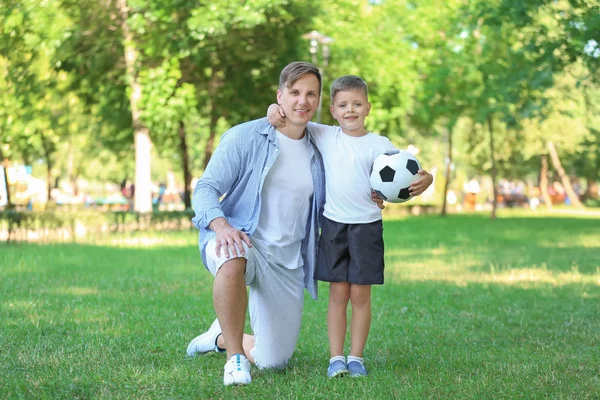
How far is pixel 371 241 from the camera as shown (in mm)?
6105

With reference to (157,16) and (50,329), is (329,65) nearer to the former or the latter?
(157,16)

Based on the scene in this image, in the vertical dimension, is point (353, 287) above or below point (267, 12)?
below

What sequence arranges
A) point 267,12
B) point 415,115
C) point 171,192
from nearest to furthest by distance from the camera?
point 267,12 → point 415,115 → point 171,192

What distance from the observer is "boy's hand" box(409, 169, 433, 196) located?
6.11m

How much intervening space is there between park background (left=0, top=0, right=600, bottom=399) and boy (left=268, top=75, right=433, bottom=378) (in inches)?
13.3

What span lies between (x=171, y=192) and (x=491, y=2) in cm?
2947

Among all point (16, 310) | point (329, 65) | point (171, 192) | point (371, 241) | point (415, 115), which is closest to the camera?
point (371, 241)

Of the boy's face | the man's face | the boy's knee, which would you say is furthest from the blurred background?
the boy's knee

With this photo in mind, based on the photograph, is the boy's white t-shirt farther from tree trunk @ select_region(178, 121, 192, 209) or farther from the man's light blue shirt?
tree trunk @ select_region(178, 121, 192, 209)

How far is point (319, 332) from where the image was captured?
8.34 m

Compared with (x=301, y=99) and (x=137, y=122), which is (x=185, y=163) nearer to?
(x=137, y=122)

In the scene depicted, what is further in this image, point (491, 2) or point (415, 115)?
point (415, 115)

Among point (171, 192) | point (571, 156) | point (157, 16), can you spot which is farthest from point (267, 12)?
point (571, 156)

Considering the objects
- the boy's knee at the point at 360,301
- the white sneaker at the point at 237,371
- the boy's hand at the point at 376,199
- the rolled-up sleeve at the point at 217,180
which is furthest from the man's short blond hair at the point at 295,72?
the white sneaker at the point at 237,371
